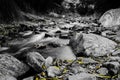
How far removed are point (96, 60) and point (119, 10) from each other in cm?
795

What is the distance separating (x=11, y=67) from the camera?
3.97 m

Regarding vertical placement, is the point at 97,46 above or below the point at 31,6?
below

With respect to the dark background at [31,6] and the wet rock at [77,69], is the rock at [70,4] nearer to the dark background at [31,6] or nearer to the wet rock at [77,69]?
the dark background at [31,6]

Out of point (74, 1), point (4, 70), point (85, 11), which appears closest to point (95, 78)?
point (4, 70)

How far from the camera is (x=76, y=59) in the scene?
484cm

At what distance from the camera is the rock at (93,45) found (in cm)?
513

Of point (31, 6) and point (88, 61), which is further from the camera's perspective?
point (31, 6)

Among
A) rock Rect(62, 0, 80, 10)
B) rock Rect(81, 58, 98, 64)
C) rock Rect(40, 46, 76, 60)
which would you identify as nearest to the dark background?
rock Rect(62, 0, 80, 10)

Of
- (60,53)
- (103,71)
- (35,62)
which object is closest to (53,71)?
(35,62)

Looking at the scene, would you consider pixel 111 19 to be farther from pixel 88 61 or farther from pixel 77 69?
pixel 77 69

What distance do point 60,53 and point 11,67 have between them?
197 centimetres

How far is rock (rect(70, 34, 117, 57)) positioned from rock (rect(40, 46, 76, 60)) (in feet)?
0.82

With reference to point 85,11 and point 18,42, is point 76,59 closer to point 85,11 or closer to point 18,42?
point 18,42

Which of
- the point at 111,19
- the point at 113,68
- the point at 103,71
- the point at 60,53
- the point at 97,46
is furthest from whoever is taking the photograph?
the point at 111,19
